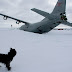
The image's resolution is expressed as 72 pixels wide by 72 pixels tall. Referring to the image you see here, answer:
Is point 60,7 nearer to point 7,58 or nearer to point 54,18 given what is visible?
point 54,18

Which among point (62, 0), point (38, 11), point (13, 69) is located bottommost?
point (13, 69)

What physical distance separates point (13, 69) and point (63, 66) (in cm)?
187

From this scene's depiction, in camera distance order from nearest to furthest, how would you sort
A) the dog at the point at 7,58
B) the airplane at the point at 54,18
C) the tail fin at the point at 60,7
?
the dog at the point at 7,58, the airplane at the point at 54,18, the tail fin at the point at 60,7

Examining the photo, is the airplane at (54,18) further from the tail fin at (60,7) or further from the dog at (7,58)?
the dog at (7,58)

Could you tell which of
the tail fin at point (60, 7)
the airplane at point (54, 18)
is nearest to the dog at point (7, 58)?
the airplane at point (54, 18)

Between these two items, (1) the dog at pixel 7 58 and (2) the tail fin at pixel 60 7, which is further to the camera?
(2) the tail fin at pixel 60 7

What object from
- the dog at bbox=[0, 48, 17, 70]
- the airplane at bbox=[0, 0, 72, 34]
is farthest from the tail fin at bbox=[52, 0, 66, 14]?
the dog at bbox=[0, 48, 17, 70]

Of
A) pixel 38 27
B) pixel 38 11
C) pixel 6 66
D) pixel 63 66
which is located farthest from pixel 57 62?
pixel 38 27

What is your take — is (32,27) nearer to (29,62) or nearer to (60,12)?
(60,12)

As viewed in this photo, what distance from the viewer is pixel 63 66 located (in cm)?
524

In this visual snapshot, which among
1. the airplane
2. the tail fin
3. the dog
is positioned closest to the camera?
the dog

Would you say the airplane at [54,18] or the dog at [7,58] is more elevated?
the airplane at [54,18]

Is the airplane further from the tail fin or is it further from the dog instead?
the dog

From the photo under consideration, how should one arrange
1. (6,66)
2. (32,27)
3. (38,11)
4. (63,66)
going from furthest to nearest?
(32,27) < (38,11) < (63,66) < (6,66)
